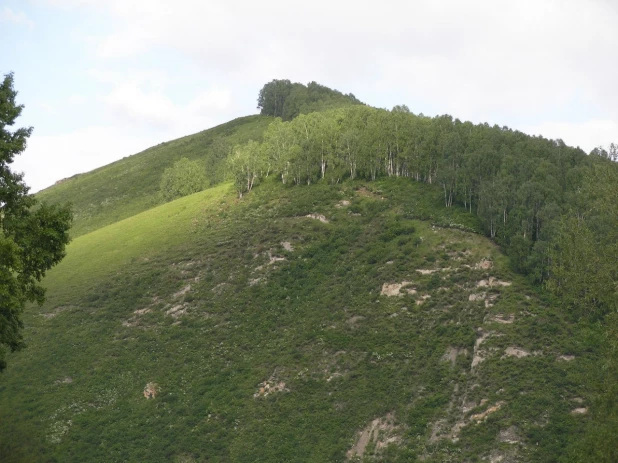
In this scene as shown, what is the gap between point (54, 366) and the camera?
6362cm

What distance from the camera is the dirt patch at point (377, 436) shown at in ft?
157

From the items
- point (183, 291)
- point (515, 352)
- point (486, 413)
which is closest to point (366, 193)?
point (183, 291)

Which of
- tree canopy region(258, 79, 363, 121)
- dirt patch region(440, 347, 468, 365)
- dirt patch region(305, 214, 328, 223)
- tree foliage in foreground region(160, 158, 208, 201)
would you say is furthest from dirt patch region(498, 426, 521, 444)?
tree canopy region(258, 79, 363, 121)

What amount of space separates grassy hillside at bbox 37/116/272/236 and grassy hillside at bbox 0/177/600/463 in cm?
5205

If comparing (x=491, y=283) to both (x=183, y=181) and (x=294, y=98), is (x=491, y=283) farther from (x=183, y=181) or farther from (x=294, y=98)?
(x=294, y=98)

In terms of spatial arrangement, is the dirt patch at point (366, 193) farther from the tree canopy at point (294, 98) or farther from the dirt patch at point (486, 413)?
the tree canopy at point (294, 98)

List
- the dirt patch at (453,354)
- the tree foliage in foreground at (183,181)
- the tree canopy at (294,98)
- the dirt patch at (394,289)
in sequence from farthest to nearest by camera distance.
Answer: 1. the tree canopy at (294,98)
2. the tree foliage in foreground at (183,181)
3. the dirt patch at (394,289)
4. the dirt patch at (453,354)

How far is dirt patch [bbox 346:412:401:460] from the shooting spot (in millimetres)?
47809

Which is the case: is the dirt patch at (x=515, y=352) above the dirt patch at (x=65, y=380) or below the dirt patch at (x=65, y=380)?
below

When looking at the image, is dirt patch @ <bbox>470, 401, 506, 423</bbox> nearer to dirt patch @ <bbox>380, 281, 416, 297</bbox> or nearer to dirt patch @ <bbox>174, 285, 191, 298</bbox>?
dirt patch @ <bbox>380, 281, 416, 297</bbox>

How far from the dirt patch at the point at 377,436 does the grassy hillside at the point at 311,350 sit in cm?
13

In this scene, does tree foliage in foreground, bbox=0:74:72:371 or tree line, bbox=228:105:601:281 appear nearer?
tree foliage in foreground, bbox=0:74:72:371

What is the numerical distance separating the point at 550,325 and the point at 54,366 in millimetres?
43593

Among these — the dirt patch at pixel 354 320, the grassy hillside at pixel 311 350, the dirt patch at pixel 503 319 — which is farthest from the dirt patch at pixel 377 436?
the dirt patch at pixel 503 319
